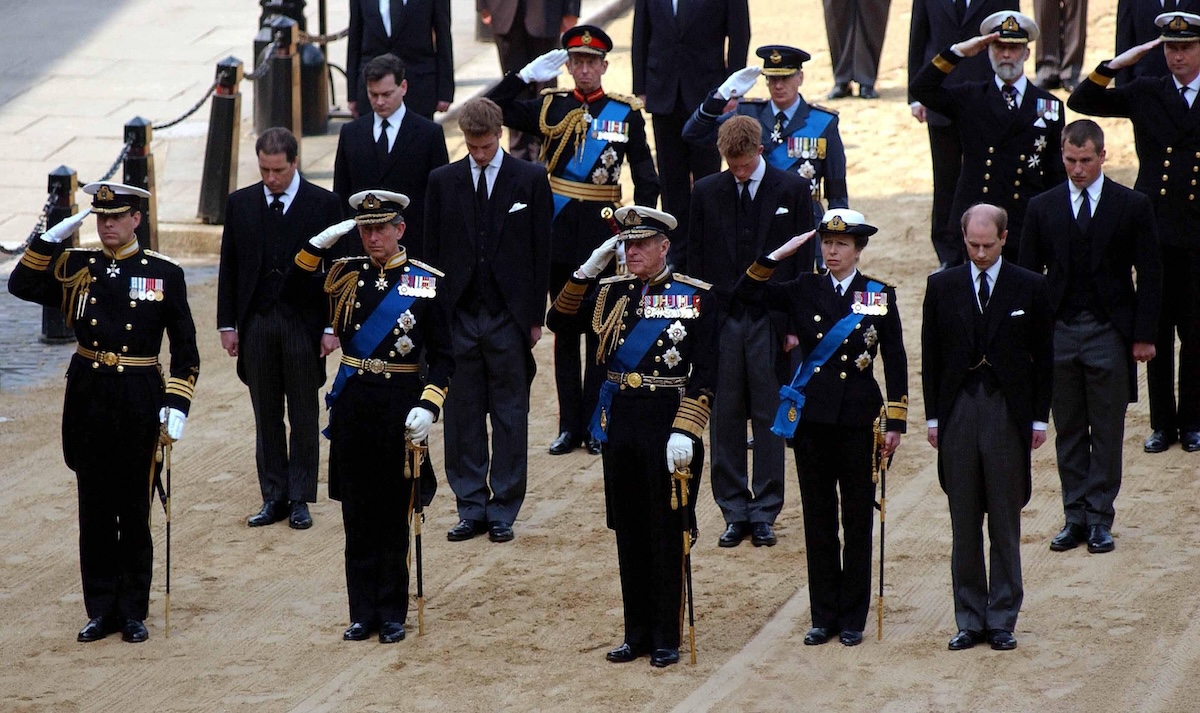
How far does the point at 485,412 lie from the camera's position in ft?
32.8

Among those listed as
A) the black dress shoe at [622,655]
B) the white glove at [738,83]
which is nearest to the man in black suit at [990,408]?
the black dress shoe at [622,655]

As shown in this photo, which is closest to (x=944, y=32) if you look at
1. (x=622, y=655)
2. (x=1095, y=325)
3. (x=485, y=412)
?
(x=1095, y=325)

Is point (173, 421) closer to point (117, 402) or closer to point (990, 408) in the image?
point (117, 402)

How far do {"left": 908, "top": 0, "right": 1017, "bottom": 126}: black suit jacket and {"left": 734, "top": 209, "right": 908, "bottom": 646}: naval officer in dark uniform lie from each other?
15.7 ft

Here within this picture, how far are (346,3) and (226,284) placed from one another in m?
11.3

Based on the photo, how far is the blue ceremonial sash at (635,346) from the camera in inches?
322

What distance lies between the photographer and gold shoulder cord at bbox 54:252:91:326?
8.60 meters

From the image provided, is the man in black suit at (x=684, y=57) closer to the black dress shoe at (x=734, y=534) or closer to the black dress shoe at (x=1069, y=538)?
the black dress shoe at (x=734, y=534)

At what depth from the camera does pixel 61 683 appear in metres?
8.05

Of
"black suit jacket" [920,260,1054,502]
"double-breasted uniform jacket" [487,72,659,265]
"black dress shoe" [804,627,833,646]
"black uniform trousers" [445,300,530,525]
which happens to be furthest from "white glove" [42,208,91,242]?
"black suit jacket" [920,260,1054,502]

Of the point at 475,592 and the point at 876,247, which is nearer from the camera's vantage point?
the point at 475,592

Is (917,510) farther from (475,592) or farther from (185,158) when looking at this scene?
(185,158)

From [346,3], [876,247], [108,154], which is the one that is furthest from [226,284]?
[346,3]

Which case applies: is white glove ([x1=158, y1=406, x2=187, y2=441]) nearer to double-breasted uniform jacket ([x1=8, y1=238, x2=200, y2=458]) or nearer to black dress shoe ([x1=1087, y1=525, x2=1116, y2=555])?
double-breasted uniform jacket ([x1=8, y1=238, x2=200, y2=458])
